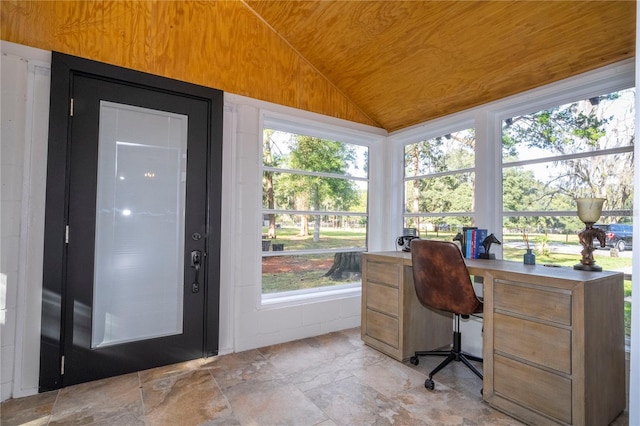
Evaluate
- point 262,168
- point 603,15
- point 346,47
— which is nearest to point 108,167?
point 262,168

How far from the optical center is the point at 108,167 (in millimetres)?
2375

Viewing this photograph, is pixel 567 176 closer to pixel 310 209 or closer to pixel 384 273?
pixel 384 273

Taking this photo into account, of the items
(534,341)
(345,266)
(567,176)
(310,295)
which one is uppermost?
(567,176)

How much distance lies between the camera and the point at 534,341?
Result: 73.0 inches

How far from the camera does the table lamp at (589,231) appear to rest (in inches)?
80.0

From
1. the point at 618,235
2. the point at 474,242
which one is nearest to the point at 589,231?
the point at 618,235

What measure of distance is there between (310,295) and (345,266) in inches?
23.6

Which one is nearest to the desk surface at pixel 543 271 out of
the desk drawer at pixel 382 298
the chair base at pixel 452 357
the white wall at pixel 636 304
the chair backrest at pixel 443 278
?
the chair backrest at pixel 443 278

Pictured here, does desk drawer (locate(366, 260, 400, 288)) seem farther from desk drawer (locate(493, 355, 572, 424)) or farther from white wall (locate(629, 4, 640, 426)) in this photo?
white wall (locate(629, 4, 640, 426))

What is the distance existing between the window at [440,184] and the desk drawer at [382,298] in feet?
3.28

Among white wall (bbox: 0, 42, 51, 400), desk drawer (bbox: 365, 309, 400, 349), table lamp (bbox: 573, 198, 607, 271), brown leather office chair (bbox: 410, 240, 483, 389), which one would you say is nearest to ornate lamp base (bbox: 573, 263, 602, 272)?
table lamp (bbox: 573, 198, 607, 271)

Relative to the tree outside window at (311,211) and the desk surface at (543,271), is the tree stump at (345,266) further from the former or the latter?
the desk surface at (543,271)

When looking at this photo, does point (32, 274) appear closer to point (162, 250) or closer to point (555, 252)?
point (162, 250)

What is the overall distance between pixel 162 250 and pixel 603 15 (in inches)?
133
